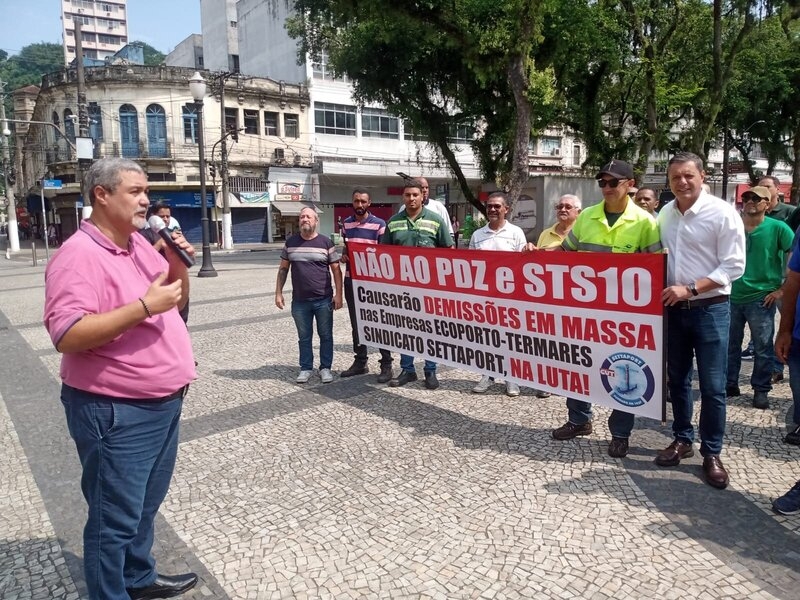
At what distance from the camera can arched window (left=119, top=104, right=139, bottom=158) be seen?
3541cm

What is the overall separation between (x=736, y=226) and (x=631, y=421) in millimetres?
1429

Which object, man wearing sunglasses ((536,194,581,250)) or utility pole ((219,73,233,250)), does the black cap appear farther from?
utility pole ((219,73,233,250))

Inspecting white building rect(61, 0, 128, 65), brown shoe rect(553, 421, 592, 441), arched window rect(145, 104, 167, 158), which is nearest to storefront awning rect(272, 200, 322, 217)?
arched window rect(145, 104, 167, 158)

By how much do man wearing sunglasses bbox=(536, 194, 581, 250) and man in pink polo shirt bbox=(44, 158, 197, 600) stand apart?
150 inches

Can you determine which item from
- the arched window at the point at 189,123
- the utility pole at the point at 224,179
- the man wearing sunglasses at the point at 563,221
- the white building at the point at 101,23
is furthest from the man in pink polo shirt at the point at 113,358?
the white building at the point at 101,23

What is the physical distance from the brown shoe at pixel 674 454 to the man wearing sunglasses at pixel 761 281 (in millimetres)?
1415

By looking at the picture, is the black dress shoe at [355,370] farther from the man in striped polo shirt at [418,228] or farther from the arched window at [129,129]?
the arched window at [129,129]

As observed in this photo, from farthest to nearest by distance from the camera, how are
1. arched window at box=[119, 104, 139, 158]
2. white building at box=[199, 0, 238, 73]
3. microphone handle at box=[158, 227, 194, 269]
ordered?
white building at box=[199, 0, 238, 73] < arched window at box=[119, 104, 139, 158] < microphone handle at box=[158, 227, 194, 269]

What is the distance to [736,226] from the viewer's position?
11.6 feet

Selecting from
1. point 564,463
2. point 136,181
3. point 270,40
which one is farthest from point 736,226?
point 270,40

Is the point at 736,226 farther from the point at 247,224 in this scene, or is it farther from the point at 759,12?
the point at 247,224

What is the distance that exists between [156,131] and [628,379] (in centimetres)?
3742

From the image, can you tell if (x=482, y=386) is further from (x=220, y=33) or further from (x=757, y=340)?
(x=220, y=33)

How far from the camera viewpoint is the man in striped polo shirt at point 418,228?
5.61m
